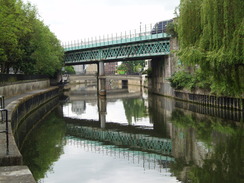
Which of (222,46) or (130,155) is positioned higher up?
(222,46)

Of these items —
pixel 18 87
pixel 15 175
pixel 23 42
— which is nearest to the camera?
pixel 15 175

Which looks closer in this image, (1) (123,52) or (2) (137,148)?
(2) (137,148)

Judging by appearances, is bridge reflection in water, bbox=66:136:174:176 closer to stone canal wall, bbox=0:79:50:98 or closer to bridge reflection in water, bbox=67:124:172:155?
bridge reflection in water, bbox=67:124:172:155

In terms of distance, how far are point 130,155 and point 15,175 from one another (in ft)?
32.6

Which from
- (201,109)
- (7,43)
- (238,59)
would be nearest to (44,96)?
(7,43)

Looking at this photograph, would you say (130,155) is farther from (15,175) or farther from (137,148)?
(15,175)

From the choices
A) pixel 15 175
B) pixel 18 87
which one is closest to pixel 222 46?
pixel 15 175

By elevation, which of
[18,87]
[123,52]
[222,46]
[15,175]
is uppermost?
[123,52]

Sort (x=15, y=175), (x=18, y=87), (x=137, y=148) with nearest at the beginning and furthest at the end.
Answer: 1. (x=15, y=175)
2. (x=137, y=148)
3. (x=18, y=87)

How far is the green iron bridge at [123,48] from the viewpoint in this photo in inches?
2185

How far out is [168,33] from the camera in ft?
172

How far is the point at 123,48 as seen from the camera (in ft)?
205

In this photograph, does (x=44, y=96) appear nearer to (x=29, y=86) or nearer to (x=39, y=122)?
(x=29, y=86)

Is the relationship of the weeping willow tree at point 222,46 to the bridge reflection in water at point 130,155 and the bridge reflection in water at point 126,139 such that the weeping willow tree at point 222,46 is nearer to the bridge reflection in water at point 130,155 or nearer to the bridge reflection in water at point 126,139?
the bridge reflection in water at point 126,139
